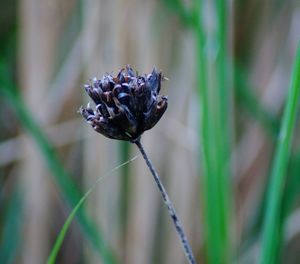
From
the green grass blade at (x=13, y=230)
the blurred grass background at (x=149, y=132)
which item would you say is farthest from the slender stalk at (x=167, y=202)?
the green grass blade at (x=13, y=230)

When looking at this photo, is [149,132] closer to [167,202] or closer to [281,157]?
[281,157]

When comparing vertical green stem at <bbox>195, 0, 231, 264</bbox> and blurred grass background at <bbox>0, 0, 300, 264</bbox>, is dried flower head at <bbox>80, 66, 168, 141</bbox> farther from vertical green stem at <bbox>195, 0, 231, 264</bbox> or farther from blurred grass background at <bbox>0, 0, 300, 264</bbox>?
blurred grass background at <bbox>0, 0, 300, 264</bbox>

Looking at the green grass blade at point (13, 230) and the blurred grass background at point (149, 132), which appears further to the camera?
the green grass blade at point (13, 230)

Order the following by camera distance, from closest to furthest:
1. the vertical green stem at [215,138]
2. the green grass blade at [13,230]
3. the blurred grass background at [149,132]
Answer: the vertical green stem at [215,138] < the blurred grass background at [149,132] < the green grass blade at [13,230]

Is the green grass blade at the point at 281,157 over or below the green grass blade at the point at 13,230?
below

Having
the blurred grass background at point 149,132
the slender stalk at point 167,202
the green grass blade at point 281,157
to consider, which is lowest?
the slender stalk at point 167,202

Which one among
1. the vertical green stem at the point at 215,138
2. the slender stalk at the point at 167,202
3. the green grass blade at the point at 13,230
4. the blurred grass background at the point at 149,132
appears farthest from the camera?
Result: the green grass blade at the point at 13,230

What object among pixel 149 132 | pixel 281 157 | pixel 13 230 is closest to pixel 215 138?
pixel 281 157

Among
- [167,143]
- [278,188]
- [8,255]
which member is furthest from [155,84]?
[8,255]

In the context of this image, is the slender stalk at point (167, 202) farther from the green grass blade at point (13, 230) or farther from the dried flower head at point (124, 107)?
the green grass blade at point (13, 230)

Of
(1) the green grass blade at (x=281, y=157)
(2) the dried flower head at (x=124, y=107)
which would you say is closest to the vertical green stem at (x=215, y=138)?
(1) the green grass blade at (x=281, y=157)
